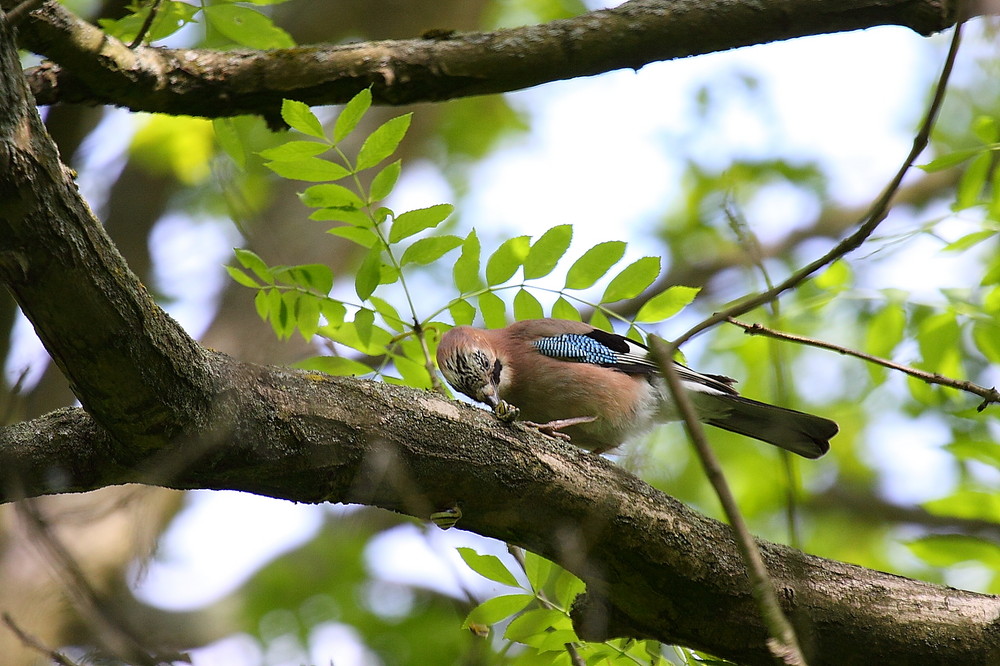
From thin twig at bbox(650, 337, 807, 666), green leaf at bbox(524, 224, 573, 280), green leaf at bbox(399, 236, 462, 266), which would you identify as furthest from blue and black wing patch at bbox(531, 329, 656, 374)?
thin twig at bbox(650, 337, 807, 666)

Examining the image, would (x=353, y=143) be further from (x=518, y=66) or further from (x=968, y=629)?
(x=968, y=629)


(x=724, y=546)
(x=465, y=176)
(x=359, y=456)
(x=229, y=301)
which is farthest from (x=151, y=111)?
(x=465, y=176)

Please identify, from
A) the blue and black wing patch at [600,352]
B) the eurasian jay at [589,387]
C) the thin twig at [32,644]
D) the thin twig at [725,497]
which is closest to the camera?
the thin twig at [725,497]

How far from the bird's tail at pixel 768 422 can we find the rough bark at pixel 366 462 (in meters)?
1.40

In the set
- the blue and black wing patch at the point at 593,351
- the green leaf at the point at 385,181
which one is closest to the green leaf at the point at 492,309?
the green leaf at the point at 385,181

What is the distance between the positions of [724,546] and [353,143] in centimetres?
594

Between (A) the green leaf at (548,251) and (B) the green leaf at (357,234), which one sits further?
(A) the green leaf at (548,251)

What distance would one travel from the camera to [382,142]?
360cm

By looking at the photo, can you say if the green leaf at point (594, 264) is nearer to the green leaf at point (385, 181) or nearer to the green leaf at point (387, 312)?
the green leaf at point (387, 312)

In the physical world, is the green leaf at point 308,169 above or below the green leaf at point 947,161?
below

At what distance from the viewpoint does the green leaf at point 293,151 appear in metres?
3.49

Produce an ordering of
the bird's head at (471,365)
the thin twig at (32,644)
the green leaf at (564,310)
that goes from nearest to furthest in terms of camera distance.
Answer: the thin twig at (32,644) < the green leaf at (564,310) < the bird's head at (471,365)

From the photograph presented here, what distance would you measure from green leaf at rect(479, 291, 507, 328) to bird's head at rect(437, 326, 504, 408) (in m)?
0.49

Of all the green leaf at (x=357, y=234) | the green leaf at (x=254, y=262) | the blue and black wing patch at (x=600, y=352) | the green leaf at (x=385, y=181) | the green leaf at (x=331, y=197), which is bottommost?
the blue and black wing patch at (x=600, y=352)
